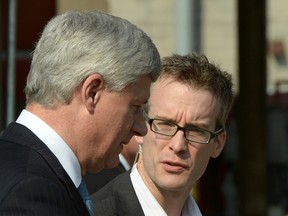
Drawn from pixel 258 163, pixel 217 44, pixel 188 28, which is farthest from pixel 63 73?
pixel 217 44

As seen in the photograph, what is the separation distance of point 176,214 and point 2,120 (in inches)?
125

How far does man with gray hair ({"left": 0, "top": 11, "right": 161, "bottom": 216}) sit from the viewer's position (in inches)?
100

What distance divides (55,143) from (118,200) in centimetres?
81

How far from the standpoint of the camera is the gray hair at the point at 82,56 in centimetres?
256

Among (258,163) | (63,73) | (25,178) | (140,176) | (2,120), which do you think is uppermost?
(63,73)

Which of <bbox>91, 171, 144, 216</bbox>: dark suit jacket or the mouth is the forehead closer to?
the mouth

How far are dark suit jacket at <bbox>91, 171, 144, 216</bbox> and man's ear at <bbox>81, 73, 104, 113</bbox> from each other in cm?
77

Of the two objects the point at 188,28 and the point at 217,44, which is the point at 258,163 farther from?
the point at 217,44

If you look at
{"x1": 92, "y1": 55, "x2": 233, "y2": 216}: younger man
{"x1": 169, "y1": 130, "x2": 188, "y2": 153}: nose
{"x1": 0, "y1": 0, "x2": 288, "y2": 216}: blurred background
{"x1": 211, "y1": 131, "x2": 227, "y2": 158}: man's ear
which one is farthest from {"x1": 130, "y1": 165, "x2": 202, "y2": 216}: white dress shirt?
{"x1": 0, "y1": 0, "x2": 288, "y2": 216}: blurred background

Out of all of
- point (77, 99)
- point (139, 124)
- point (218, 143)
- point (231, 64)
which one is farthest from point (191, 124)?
point (231, 64)

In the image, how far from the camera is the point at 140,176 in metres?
3.44

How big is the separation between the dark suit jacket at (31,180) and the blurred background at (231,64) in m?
2.11

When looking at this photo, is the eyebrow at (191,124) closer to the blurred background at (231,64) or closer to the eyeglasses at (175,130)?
the eyeglasses at (175,130)

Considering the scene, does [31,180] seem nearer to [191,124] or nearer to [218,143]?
[191,124]
